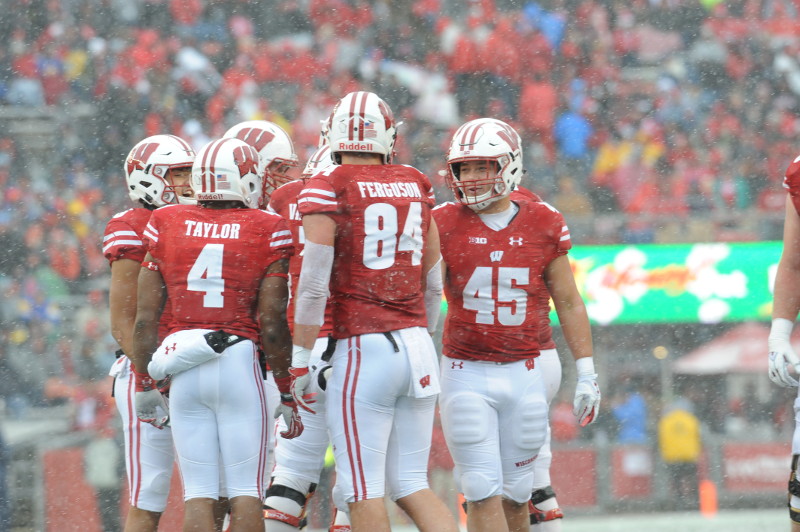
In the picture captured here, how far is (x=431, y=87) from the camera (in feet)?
38.9

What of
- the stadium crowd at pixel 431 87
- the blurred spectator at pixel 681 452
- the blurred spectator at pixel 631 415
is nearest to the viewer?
the blurred spectator at pixel 681 452

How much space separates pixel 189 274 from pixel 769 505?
6126 mm

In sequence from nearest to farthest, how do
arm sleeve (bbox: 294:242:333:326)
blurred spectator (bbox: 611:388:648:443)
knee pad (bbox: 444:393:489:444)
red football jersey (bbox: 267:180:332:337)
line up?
arm sleeve (bbox: 294:242:333:326) → knee pad (bbox: 444:393:489:444) → red football jersey (bbox: 267:180:332:337) → blurred spectator (bbox: 611:388:648:443)

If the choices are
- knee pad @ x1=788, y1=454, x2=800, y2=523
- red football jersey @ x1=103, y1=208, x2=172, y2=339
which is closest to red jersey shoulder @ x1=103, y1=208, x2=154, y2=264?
red football jersey @ x1=103, y1=208, x2=172, y2=339

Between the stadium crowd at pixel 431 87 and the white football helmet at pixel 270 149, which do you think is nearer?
the white football helmet at pixel 270 149

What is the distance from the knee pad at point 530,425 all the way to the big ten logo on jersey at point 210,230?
50.6 inches

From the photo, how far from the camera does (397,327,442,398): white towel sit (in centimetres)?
387

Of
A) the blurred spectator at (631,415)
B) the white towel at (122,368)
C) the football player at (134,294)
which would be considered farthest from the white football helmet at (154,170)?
the blurred spectator at (631,415)

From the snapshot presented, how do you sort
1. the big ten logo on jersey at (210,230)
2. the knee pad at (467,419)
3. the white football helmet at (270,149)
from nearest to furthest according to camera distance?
1. the big ten logo on jersey at (210,230)
2. the knee pad at (467,419)
3. the white football helmet at (270,149)

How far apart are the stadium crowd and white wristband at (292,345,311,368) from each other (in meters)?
6.81

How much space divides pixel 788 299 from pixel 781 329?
0.12m

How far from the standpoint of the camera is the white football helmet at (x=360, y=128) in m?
3.98

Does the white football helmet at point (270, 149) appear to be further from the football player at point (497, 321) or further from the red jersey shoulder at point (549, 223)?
the red jersey shoulder at point (549, 223)

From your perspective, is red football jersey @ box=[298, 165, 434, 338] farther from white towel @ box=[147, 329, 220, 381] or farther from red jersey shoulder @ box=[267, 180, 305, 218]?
red jersey shoulder @ box=[267, 180, 305, 218]
